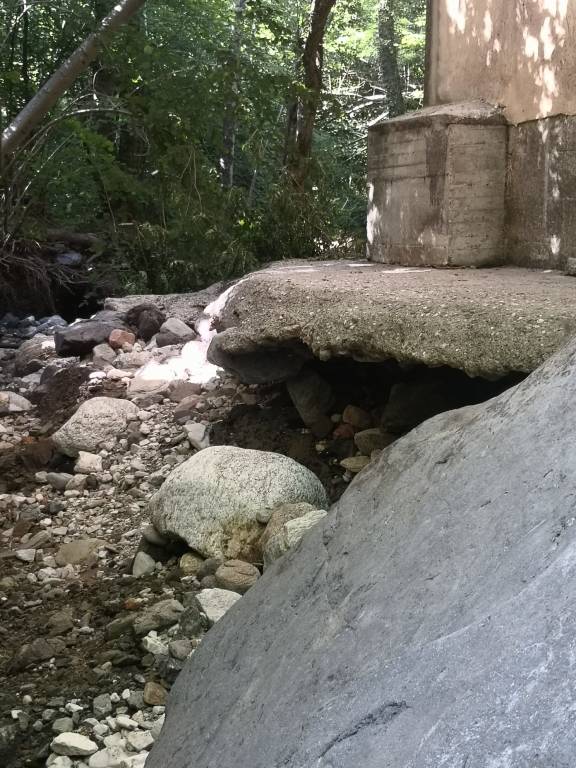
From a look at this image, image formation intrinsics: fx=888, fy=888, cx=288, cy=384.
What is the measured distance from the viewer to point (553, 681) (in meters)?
1.10

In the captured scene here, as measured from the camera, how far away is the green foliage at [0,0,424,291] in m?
6.57

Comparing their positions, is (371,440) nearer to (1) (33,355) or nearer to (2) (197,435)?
(2) (197,435)

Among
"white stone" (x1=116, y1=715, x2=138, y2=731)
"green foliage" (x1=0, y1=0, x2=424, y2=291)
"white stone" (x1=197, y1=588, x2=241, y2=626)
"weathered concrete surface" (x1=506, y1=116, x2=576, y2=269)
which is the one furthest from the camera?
"green foliage" (x1=0, y1=0, x2=424, y2=291)

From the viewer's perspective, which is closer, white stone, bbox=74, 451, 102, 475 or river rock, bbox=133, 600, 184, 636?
river rock, bbox=133, 600, 184, 636

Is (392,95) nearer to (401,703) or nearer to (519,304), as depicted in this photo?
(519,304)

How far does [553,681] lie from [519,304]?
2.57 metres

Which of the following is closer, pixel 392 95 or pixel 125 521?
pixel 125 521

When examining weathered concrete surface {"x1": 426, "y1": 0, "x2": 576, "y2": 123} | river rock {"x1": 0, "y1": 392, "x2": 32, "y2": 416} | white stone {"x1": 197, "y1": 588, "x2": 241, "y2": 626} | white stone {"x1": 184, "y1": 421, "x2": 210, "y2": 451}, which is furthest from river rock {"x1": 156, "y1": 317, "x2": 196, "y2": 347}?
white stone {"x1": 197, "y1": 588, "x2": 241, "y2": 626}

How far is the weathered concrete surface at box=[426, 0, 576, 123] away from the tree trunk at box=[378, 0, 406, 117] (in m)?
8.78

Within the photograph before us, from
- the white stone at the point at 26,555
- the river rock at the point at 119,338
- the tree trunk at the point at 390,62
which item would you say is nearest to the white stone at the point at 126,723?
the white stone at the point at 26,555

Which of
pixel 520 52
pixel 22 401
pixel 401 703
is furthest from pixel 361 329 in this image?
Answer: pixel 22 401

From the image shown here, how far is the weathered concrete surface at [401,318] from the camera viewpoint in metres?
3.32

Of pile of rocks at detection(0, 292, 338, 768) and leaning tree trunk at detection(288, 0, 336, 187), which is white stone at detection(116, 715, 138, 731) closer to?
pile of rocks at detection(0, 292, 338, 768)

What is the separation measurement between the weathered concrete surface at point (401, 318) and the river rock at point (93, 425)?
0.90 meters
